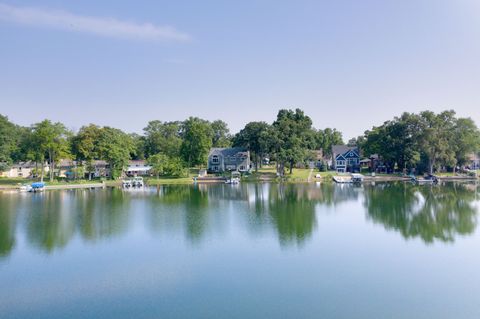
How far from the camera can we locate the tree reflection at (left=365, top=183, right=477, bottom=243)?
902 inches

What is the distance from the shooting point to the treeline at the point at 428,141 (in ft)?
198

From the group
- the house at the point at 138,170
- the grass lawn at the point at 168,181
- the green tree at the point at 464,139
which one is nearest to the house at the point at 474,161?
the green tree at the point at 464,139

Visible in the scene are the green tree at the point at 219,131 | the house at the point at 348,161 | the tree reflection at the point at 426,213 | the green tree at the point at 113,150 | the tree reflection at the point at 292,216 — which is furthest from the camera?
the green tree at the point at 219,131

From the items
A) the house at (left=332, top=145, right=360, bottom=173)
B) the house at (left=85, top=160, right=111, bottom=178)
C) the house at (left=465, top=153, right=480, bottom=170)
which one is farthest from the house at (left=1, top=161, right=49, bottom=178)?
the house at (left=465, top=153, right=480, bottom=170)

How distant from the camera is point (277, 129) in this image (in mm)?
63250

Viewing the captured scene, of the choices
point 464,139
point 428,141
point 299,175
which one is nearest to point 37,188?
point 299,175

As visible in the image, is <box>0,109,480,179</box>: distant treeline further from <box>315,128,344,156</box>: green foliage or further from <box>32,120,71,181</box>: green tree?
<box>315,128,344,156</box>: green foliage

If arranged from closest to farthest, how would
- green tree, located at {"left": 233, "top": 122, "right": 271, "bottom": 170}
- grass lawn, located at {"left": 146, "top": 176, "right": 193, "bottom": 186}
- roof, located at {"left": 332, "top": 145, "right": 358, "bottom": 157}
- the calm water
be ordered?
the calm water, grass lawn, located at {"left": 146, "top": 176, "right": 193, "bottom": 186}, green tree, located at {"left": 233, "top": 122, "right": 271, "bottom": 170}, roof, located at {"left": 332, "top": 145, "right": 358, "bottom": 157}

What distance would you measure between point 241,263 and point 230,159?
5627 cm

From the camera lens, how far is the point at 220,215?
29.0 m

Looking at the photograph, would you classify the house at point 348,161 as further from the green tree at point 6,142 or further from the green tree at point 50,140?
the green tree at point 6,142

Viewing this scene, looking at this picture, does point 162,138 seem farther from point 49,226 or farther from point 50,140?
point 49,226

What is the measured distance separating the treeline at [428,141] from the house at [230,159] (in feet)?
81.2

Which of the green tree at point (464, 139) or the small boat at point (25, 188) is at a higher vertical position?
the green tree at point (464, 139)
